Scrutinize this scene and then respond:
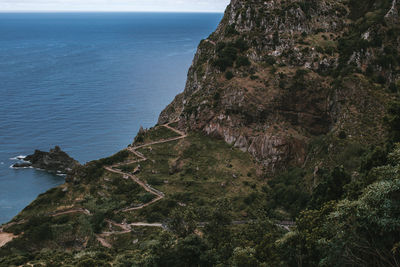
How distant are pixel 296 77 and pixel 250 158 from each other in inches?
950

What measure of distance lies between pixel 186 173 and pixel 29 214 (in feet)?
108

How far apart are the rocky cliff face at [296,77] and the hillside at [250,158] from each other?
29 centimetres

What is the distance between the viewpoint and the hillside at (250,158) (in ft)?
133

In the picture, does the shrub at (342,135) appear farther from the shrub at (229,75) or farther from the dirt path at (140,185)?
the dirt path at (140,185)

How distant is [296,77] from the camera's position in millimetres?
88250

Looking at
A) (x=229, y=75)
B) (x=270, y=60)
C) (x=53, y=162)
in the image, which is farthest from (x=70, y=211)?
(x=270, y=60)

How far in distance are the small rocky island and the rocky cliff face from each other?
40.2 meters

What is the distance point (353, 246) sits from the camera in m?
24.1

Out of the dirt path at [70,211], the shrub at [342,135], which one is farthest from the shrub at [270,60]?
the dirt path at [70,211]

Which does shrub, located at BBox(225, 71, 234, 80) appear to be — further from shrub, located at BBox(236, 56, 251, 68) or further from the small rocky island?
the small rocky island

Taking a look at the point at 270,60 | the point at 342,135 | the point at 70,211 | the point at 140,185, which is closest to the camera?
the point at 70,211

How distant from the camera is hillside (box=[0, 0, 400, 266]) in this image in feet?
133

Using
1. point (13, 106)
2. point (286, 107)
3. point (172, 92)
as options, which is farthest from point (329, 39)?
point (13, 106)

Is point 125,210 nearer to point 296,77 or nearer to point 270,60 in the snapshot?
point 296,77
